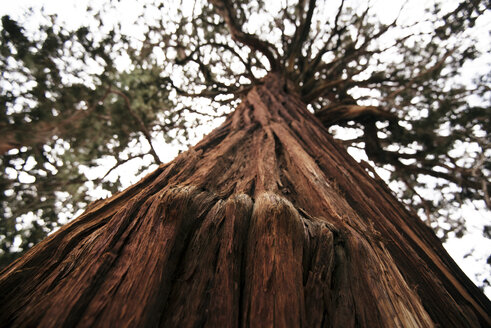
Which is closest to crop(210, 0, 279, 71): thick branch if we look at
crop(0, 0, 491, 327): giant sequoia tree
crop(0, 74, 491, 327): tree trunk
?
crop(0, 0, 491, 327): giant sequoia tree

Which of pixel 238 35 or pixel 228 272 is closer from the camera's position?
pixel 228 272

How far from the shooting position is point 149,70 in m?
4.35

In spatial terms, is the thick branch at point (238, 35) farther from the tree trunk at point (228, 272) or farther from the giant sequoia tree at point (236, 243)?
the tree trunk at point (228, 272)

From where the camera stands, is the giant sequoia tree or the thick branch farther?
the thick branch

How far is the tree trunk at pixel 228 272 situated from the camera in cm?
64

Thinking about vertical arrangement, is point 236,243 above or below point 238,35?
below

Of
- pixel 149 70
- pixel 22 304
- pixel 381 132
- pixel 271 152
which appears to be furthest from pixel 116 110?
pixel 381 132

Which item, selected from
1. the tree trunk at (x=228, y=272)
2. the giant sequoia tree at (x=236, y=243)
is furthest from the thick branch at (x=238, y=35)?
the tree trunk at (x=228, y=272)

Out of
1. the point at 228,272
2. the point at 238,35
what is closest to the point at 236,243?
the point at 228,272

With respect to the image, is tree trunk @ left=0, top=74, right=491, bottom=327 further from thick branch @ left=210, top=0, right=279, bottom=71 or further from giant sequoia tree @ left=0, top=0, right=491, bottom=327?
thick branch @ left=210, top=0, right=279, bottom=71

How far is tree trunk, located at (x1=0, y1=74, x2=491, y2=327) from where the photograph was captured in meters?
Answer: 0.64

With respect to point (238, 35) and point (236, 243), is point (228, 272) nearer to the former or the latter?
point (236, 243)

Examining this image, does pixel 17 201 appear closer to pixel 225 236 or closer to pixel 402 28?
pixel 225 236

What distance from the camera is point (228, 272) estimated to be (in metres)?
0.75
